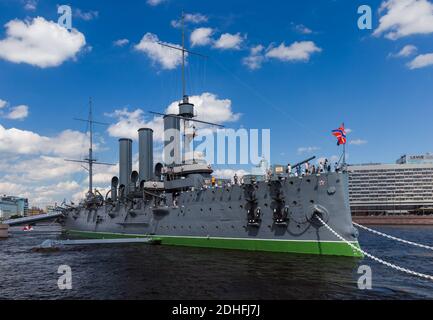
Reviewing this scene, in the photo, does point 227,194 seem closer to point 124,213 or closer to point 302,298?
point 302,298

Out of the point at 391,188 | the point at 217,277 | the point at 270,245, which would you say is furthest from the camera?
the point at 391,188

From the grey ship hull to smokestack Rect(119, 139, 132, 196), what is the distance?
10.6m

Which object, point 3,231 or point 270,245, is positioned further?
point 3,231

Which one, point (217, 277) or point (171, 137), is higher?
point (171, 137)

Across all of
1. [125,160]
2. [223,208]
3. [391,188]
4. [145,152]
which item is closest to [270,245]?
[223,208]

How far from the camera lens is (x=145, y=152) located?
4069 cm

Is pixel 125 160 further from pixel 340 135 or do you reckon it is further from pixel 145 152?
pixel 340 135

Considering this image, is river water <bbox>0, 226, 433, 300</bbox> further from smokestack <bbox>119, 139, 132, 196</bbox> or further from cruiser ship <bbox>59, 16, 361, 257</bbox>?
smokestack <bbox>119, 139, 132, 196</bbox>

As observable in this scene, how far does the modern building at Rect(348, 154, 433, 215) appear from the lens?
11169 cm

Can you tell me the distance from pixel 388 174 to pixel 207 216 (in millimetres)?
106701

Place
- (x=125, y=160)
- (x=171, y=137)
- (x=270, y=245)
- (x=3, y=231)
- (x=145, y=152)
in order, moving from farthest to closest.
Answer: (x=3, y=231)
(x=125, y=160)
(x=145, y=152)
(x=171, y=137)
(x=270, y=245)

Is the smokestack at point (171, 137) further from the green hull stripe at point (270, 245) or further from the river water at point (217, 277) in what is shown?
the river water at point (217, 277)

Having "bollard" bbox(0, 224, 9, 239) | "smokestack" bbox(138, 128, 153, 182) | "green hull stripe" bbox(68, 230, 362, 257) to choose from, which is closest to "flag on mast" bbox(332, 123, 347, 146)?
"green hull stripe" bbox(68, 230, 362, 257)

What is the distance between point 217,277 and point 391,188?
113 metres
